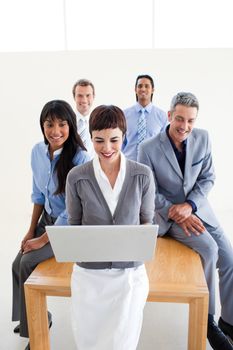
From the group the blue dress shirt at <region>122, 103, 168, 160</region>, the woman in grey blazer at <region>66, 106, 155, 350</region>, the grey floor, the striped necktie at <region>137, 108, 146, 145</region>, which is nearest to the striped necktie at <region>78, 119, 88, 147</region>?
the blue dress shirt at <region>122, 103, 168, 160</region>

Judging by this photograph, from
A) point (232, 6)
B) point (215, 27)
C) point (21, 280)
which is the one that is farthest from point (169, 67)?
point (21, 280)

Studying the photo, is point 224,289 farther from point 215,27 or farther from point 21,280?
point 215,27

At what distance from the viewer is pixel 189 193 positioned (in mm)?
2289

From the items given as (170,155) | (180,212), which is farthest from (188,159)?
(180,212)

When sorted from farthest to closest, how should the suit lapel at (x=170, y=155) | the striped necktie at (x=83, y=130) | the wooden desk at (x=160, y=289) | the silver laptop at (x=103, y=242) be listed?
1. the striped necktie at (x=83, y=130)
2. the suit lapel at (x=170, y=155)
3. the wooden desk at (x=160, y=289)
4. the silver laptop at (x=103, y=242)

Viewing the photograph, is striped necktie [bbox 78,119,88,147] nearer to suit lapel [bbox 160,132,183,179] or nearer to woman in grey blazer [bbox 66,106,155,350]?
suit lapel [bbox 160,132,183,179]

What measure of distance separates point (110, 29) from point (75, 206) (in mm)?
2861

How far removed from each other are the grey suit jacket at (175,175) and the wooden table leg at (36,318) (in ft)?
2.64

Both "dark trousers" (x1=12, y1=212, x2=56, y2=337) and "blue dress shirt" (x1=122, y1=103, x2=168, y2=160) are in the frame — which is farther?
"blue dress shirt" (x1=122, y1=103, x2=168, y2=160)

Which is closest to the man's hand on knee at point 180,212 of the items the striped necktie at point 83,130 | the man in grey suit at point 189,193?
the man in grey suit at point 189,193

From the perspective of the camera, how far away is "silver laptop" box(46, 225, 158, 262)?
55.7 inches

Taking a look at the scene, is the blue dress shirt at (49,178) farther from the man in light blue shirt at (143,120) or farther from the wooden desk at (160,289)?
the man in light blue shirt at (143,120)

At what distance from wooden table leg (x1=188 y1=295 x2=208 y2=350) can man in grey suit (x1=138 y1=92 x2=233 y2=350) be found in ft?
0.96

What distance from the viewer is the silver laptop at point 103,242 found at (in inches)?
55.7
